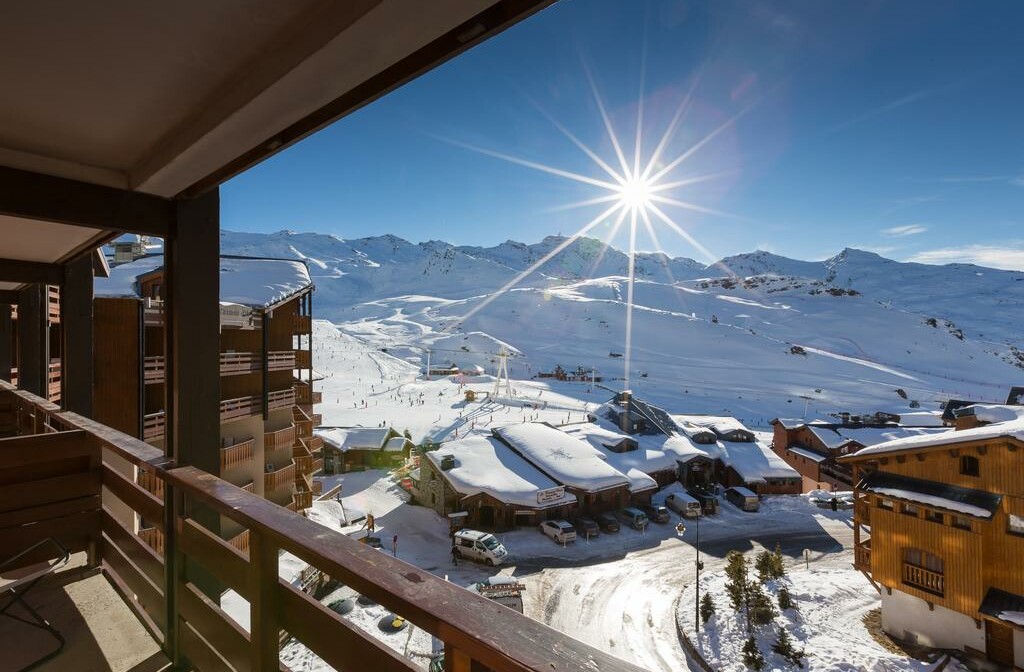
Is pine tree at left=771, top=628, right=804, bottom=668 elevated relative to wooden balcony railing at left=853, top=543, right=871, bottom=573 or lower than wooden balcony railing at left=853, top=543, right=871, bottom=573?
lower

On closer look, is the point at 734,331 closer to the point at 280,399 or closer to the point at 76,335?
the point at 280,399

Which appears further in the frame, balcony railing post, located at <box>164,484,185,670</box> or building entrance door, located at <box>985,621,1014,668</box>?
building entrance door, located at <box>985,621,1014,668</box>

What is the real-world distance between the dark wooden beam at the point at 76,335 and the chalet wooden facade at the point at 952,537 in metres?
12.8

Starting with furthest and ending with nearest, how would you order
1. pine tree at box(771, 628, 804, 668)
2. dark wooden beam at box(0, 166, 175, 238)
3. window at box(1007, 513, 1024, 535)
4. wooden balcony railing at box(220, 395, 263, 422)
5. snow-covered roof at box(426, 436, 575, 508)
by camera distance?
snow-covered roof at box(426, 436, 575, 508), wooden balcony railing at box(220, 395, 263, 422), pine tree at box(771, 628, 804, 668), window at box(1007, 513, 1024, 535), dark wooden beam at box(0, 166, 175, 238)

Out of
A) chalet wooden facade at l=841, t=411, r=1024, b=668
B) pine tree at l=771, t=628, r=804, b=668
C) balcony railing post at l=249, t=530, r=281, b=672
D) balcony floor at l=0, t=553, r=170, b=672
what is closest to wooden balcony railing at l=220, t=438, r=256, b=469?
balcony floor at l=0, t=553, r=170, b=672

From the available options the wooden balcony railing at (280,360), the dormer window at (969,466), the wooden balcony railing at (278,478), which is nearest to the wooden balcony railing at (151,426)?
the wooden balcony railing at (280,360)

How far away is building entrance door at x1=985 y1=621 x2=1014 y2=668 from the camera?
823 cm

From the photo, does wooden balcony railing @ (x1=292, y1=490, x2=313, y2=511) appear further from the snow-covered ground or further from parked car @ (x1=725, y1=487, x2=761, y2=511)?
parked car @ (x1=725, y1=487, x2=761, y2=511)

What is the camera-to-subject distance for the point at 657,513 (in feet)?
53.6

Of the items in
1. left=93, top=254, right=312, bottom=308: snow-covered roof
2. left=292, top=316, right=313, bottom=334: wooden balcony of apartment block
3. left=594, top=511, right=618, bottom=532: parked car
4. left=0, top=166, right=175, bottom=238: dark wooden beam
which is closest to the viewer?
left=0, top=166, right=175, bottom=238: dark wooden beam

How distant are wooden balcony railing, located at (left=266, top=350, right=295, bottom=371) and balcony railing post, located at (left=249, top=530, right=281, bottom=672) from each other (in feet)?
30.5

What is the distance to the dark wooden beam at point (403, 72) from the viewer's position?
1.10 meters

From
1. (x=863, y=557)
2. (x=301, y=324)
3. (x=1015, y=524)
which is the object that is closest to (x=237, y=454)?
(x=301, y=324)

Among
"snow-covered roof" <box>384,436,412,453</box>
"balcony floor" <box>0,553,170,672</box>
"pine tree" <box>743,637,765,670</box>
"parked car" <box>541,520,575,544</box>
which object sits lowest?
"parked car" <box>541,520,575,544</box>
